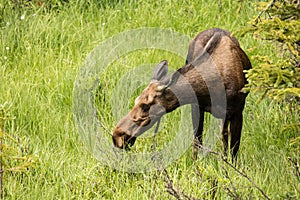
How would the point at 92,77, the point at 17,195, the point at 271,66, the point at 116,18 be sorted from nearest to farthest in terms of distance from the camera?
1. the point at 271,66
2. the point at 17,195
3. the point at 92,77
4. the point at 116,18

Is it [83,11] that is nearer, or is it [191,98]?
[191,98]

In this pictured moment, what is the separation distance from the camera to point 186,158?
19.0ft

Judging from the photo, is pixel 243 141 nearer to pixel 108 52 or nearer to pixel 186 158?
pixel 186 158

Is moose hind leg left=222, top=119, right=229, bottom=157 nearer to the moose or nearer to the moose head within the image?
the moose

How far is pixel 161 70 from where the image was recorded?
525cm

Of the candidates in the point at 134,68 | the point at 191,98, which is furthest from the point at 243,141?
the point at 134,68

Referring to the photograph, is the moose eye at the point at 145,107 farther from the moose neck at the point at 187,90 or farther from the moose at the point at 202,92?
the moose neck at the point at 187,90

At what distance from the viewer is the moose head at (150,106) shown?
530 centimetres

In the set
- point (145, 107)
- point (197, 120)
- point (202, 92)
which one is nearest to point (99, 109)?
point (197, 120)

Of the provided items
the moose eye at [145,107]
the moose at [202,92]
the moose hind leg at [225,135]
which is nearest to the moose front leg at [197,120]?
the moose at [202,92]

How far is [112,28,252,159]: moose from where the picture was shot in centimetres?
533

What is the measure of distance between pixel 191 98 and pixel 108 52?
6.83ft

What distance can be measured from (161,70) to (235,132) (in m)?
0.95

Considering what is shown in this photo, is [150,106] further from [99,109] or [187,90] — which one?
[99,109]
